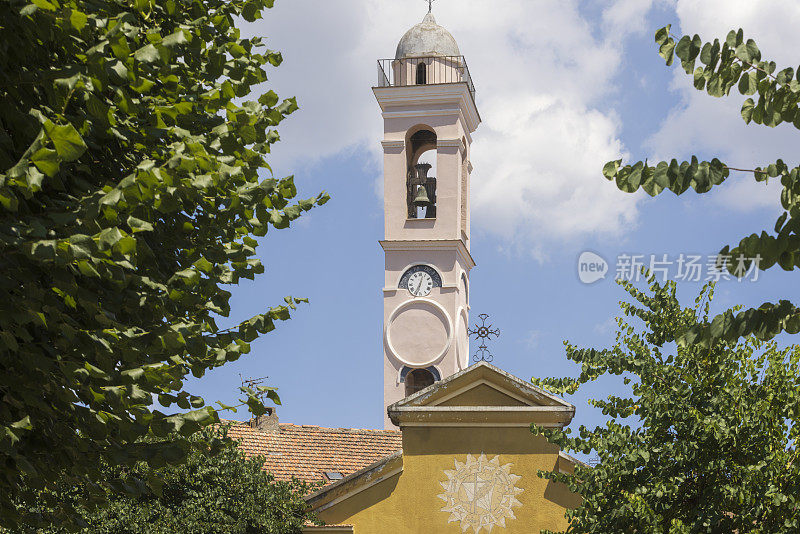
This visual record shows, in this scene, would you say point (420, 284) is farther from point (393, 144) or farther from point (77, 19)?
point (77, 19)

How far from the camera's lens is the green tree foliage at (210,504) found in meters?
19.3

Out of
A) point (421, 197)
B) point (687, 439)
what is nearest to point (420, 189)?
point (421, 197)

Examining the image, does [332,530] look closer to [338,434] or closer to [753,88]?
[338,434]

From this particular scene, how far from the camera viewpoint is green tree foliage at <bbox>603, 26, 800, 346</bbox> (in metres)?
5.55

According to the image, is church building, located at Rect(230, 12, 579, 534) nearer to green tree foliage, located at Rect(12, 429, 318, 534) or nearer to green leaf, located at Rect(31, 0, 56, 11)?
green tree foliage, located at Rect(12, 429, 318, 534)

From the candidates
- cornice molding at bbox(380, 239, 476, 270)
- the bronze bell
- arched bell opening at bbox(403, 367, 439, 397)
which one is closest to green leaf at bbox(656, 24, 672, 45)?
the bronze bell

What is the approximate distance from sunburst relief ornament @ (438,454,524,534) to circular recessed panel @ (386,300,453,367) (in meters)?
19.9

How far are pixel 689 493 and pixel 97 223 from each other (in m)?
9.32

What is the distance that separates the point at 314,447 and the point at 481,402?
10605 millimetres

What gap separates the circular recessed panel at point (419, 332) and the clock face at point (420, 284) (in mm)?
364

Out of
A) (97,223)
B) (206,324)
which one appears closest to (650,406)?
(206,324)

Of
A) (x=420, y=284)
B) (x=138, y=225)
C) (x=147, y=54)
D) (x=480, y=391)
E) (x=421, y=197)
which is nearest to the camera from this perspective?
(x=138, y=225)

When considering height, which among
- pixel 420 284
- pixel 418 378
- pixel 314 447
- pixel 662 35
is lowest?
pixel 662 35

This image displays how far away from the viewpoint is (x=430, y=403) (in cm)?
2112
